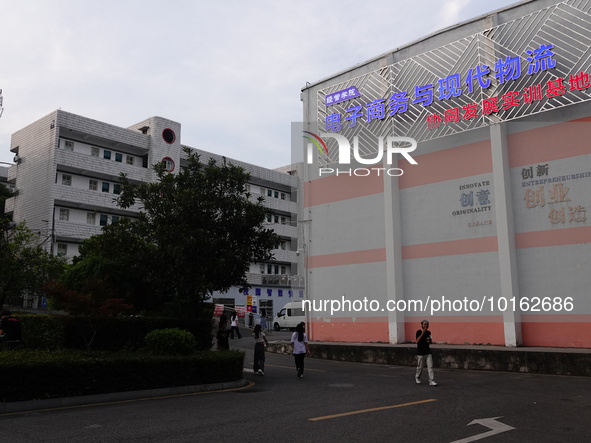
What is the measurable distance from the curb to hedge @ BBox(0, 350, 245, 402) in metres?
0.14

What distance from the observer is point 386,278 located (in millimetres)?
22625

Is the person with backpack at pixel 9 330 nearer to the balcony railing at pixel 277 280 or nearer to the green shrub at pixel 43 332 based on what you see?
the green shrub at pixel 43 332

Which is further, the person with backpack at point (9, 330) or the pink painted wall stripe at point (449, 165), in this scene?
the pink painted wall stripe at point (449, 165)

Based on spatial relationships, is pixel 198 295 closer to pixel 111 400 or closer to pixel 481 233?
pixel 111 400

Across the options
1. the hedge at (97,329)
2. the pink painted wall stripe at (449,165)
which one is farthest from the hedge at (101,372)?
the pink painted wall stripe at (449,165)

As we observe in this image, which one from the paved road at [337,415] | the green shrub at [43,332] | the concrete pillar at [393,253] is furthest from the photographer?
the concrete pillar at [393,253]

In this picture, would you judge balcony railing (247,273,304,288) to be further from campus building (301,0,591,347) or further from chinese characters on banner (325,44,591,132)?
chinese characters on banner (325,44,591,132)

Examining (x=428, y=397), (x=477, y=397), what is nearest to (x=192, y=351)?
(x=428, y=397)

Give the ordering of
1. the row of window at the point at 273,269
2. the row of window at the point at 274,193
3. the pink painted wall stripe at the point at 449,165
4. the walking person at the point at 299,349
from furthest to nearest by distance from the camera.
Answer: the row of window at the point at 274,193 < the row of window at the point at 273,269 < the pink painted wall stripe at the point at 449,165 < the walking person at the point at 299,349

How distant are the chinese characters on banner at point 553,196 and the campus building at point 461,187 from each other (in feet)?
0.15

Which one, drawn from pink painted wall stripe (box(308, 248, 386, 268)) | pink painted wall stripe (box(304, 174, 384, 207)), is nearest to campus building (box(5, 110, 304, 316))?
pink painted wall stripe (box(308, 248, 386, 268))

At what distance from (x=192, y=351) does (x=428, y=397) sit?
6274 mm
